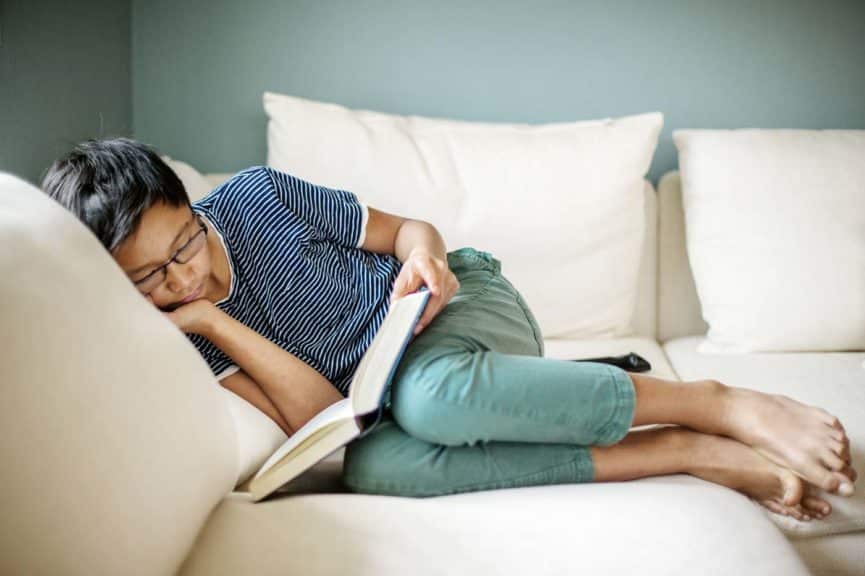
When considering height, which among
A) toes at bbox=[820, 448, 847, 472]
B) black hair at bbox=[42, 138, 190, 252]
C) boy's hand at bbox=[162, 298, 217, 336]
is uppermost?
black hair at bbox=[42, 138, 190, 252]

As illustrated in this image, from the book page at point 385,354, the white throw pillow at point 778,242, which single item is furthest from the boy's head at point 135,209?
the white throw pillow at point 778,242

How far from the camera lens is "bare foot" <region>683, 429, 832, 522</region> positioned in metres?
1.11

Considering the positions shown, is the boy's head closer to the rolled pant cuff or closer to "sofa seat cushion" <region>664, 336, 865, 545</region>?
the rolled pant cuff

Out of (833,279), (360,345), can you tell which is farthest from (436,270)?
(833,279)

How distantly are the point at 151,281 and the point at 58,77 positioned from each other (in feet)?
2.56

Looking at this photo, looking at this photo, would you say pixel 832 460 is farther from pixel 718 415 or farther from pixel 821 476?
pixel 718 415

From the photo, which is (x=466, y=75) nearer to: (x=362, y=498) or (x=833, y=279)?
(x=833, y=279)

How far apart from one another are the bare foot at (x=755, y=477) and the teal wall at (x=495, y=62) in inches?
42.3

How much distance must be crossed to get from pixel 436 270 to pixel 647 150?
2.52 ft

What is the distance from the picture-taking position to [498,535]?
898mm

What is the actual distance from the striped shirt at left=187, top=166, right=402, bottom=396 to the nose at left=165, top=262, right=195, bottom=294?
13cm

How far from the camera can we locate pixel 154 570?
2.51ft

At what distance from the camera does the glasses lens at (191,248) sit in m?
1.08

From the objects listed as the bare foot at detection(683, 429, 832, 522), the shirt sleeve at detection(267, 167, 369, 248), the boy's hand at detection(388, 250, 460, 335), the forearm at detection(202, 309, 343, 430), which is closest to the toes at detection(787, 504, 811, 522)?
the bare foot at detection(683, 429, 832, 522)
